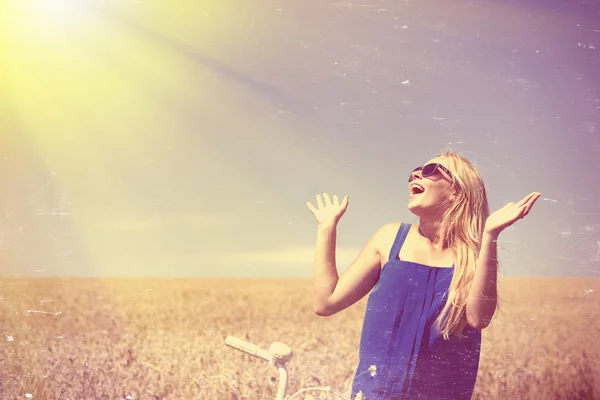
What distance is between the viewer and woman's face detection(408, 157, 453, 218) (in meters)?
3.78

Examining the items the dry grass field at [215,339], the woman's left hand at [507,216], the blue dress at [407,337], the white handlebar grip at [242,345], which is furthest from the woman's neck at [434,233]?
the white handlebar grip at [242,345]

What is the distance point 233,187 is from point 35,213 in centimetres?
133

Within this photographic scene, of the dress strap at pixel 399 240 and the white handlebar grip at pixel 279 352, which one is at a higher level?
the dress strap at pixel 399 240

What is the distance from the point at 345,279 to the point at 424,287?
1.50ft

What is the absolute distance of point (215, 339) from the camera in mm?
4395

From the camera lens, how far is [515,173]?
440 cm

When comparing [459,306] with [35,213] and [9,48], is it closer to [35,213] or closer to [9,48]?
[35,213]

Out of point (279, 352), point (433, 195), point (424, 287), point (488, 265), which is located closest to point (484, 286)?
point (488, 265)

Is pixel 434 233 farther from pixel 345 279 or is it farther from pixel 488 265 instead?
pixel 345 279

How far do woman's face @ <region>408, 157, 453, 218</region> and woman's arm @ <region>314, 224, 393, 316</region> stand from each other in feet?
0.68

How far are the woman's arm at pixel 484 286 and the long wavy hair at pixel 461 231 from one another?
56mm

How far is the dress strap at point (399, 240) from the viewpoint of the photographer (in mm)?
3717

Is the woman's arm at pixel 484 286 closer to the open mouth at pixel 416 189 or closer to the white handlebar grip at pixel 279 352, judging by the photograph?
the open mouth at pixel 416 189

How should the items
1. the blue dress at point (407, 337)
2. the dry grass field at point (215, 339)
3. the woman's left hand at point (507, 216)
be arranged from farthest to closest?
the dry grass field at point (215, 339) → the blue dress at point (407, 337) → the woman's left hand at point (507, 216)
